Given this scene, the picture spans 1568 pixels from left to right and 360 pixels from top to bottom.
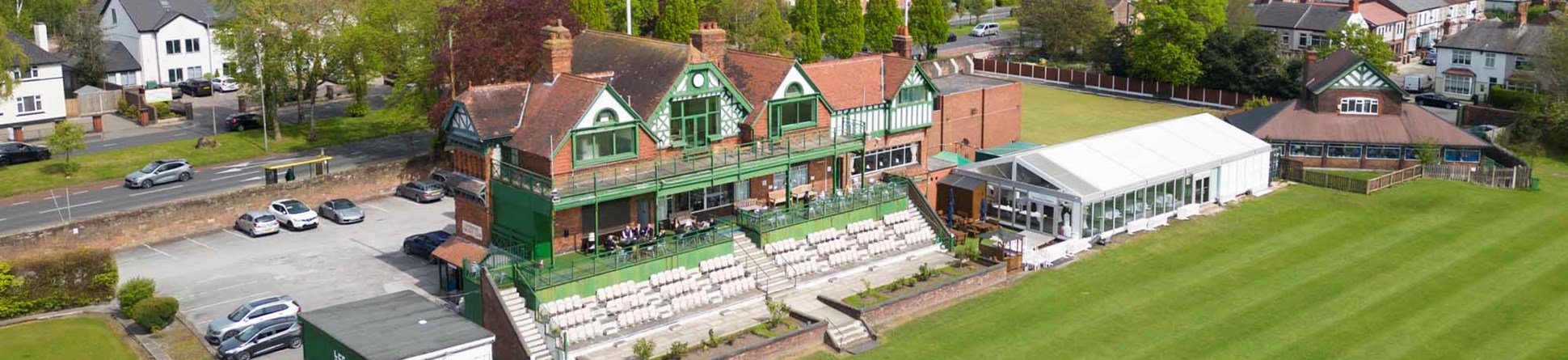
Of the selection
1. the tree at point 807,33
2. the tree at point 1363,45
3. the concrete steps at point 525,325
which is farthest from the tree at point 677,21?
the concrete steps at point 525,325

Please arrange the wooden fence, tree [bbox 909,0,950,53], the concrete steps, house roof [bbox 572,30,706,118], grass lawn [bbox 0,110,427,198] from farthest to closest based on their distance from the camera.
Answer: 1. tree [bbox 909,0,950,53]
2. the wooden fence
3. grass lawn [bbox 0,110,427,198]
4. house roof [bbox 572,30,706,118]
5. the concrete steps

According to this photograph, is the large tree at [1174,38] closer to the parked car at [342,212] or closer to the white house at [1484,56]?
the white house at [1484,56]

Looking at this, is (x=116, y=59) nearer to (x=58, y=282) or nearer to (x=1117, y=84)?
(x=58, y=282)

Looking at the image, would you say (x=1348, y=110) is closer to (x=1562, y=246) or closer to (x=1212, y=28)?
(x=1562, y=246)

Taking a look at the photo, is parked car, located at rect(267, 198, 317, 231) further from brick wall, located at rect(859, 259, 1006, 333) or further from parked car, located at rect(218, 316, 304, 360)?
brick wall, located at rect(859, 259, 1006, 333)

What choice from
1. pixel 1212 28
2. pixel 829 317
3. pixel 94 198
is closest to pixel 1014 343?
pixel 829 317

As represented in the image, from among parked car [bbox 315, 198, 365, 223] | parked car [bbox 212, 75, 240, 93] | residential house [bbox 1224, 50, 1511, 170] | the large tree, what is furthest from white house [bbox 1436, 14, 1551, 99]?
parked car [bbox 212, 75, 240, 93]
